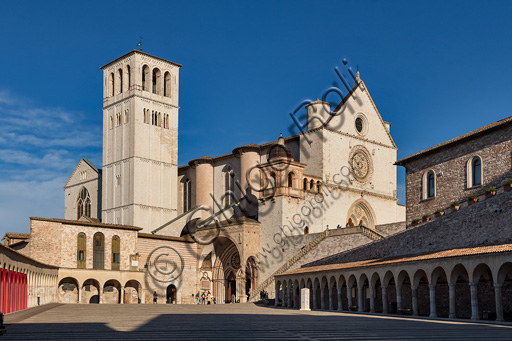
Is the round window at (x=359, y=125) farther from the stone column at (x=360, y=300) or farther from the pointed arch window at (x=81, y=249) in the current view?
the stone column at (x=360, y=300)

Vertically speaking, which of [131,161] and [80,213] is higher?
[131,161]

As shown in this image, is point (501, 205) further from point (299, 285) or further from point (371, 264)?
point (299, 285)

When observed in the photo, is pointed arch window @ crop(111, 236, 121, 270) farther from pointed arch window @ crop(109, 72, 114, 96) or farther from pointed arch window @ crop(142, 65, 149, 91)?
pointed arch window @ crop(109, 72, 114, 96)

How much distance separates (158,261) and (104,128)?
19097mm

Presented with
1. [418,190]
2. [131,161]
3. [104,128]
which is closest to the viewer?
[418,190]

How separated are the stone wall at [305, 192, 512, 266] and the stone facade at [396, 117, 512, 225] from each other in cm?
298

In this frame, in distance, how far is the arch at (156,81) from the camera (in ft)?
227

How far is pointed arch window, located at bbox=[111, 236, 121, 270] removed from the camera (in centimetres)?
5369

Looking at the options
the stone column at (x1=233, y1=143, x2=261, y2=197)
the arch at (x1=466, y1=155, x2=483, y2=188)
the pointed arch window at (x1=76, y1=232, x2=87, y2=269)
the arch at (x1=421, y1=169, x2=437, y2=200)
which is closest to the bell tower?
the stone column at (x1=233, y1=143, x2=261, y2=197)

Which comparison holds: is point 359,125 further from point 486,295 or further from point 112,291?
point 486,295

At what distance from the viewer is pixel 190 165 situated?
228ft

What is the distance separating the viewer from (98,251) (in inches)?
2089

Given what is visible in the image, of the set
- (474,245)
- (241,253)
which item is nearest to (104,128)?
(241,253)

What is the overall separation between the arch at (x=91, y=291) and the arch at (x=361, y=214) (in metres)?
21.1
